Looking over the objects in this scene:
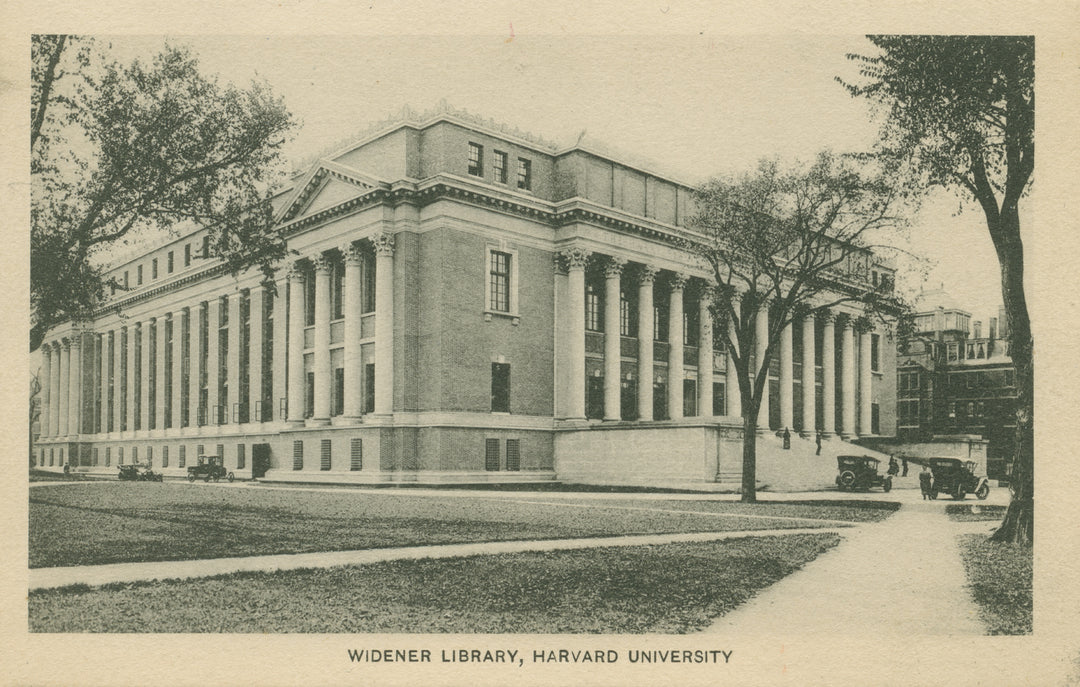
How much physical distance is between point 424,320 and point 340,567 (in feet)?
83.7

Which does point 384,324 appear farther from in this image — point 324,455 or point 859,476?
point 859,476

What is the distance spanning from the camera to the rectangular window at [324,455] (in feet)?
126

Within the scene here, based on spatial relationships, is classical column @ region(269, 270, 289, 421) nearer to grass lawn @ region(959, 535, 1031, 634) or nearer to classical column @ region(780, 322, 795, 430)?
classical column @ region(780, 322, 795, 430)

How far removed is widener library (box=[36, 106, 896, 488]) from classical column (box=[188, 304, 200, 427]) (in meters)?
0.17

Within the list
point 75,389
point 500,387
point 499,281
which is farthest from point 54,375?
point 499,281

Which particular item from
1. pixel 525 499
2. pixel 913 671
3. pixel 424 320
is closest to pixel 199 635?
pixel 913 671

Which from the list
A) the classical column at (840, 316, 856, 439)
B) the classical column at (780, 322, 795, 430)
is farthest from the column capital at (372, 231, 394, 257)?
the classical column at (840, 316, 856, 439)

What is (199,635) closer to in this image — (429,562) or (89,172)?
(429,562)

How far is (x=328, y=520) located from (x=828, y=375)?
42.5 meters

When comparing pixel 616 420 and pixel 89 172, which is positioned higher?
pixel 89 172

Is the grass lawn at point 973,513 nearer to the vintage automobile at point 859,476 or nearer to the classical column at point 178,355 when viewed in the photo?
the vintage automobile at point 859,476

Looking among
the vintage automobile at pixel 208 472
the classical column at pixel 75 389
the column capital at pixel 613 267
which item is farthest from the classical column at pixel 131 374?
the column capital at pixel 613 267

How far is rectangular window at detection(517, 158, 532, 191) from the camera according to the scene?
3912 cm

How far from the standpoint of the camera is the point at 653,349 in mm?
45938
